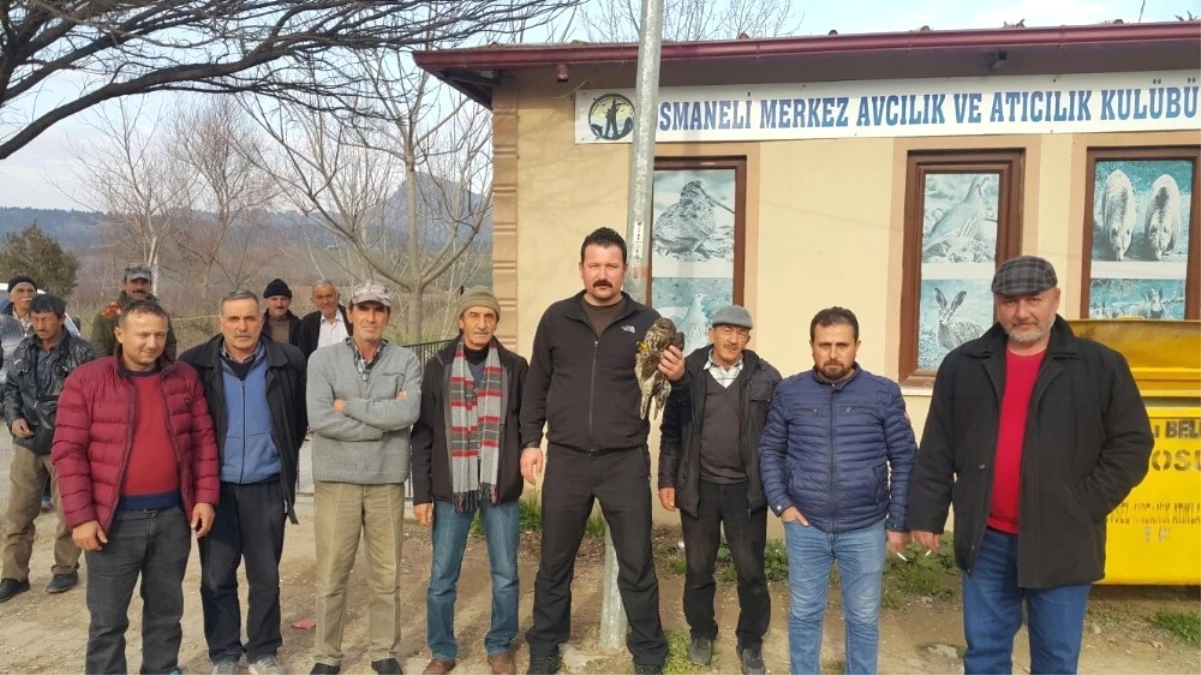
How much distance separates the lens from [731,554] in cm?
397

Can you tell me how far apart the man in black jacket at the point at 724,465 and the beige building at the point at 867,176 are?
7.08ft

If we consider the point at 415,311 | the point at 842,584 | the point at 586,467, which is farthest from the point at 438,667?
the point at 415,311

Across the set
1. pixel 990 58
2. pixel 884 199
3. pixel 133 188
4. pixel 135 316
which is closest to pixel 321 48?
pixel 135 316

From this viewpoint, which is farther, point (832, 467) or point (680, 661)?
point (680, 661)

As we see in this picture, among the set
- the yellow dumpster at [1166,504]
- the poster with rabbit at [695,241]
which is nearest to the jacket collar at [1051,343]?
the yellow dumpster at [1166,504]

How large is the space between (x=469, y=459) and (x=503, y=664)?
1030mm

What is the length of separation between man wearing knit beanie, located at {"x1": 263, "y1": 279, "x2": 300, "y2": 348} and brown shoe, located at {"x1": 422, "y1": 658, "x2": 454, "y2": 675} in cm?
291

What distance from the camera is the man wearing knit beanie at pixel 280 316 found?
595 centimetres

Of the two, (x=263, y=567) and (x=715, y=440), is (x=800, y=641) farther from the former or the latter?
(x=263, y=567)

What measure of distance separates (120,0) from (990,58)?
5.72 metres

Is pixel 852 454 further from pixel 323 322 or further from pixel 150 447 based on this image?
pixel 323 322

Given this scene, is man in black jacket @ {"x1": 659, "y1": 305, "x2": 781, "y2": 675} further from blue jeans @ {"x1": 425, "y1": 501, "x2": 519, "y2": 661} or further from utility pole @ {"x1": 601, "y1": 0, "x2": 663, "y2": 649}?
blue jeans @ {"x1": 425, "y1": 501, "x2": 519, "y2": 661}

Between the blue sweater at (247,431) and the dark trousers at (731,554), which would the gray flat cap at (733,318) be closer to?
the dark trousers at (731,554)

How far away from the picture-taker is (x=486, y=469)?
12.4 feet
